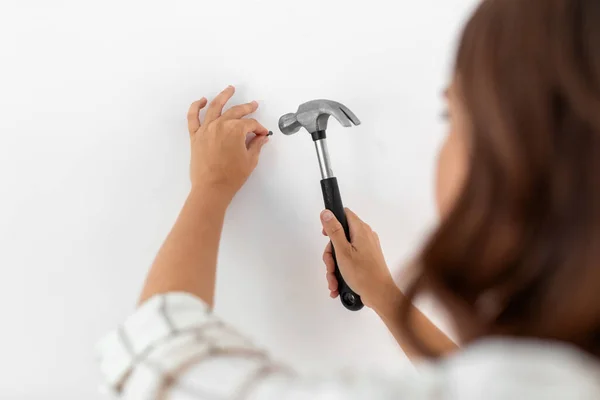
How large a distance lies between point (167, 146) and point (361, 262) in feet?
1.07

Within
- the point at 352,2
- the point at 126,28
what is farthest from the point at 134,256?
the point at 352,2

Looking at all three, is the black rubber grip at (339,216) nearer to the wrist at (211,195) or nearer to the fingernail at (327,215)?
the fingernail at (327,215)

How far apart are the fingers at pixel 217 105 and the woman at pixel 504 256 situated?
1.17 ft

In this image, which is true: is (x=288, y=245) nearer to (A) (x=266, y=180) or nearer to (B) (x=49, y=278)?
(A) (x=266, y=180)

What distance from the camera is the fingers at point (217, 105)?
851 millimetres

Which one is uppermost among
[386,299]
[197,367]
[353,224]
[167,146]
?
[167,146]

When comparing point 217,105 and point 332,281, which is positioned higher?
point 217,105

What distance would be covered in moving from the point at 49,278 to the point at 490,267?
65cm

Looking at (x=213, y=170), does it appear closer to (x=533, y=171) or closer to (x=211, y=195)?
(x=211, y=195)

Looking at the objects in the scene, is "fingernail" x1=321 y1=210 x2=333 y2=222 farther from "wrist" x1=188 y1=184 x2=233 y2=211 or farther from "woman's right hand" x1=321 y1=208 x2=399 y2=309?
"wrist" x1=188 y1=184 x2=233 y2=211

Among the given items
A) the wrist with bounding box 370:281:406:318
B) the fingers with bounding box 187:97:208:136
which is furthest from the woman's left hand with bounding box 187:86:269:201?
the wrist with bounding box 370:281:406:318

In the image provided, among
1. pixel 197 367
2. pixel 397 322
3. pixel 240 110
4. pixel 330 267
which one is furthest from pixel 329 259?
pixel 197 367

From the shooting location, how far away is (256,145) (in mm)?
869

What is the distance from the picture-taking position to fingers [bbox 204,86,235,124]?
851 millimetres
